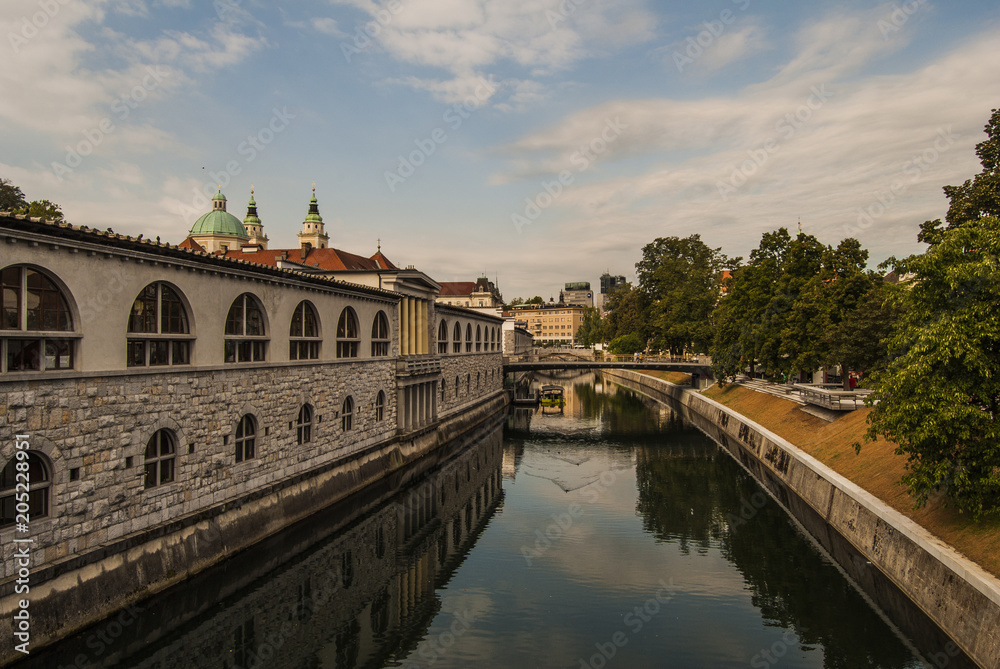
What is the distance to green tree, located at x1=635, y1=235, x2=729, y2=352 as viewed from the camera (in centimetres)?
7800

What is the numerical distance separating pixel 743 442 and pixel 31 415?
45.5 m

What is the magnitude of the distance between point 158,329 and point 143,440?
3590 mm

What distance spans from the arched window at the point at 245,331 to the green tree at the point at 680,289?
58652 millimetres

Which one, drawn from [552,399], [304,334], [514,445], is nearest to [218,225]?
[552,399]

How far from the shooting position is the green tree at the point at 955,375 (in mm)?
17234

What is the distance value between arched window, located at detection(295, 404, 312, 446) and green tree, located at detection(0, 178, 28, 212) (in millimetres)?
45093

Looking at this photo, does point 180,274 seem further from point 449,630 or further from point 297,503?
point 449,630

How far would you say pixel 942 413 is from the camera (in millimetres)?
17406

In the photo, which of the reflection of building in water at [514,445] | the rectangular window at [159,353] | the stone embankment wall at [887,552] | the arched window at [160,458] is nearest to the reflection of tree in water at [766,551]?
the stone embankment wall at [887,552]

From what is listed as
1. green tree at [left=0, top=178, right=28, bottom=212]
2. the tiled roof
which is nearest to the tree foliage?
green tree at [left=0, top=178, right=28, bottom=212]

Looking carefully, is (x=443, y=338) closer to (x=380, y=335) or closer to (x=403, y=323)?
(x=403, y=323)

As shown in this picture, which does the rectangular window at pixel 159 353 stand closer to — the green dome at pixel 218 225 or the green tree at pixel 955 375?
the green tree at pixel 955 375

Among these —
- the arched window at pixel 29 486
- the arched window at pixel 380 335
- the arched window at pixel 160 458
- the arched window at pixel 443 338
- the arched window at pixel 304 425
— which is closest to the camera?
the arched window at pixel 29 486

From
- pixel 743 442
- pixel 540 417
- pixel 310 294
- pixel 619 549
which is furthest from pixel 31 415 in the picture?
pixel 540 417
